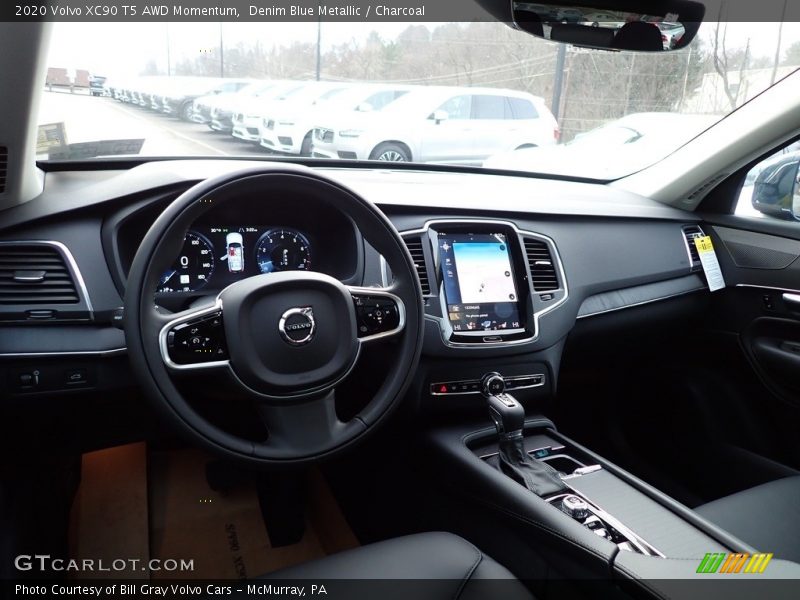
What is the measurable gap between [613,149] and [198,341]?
2213mm

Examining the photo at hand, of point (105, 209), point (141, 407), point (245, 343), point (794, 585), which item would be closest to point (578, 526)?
point (794, 585)

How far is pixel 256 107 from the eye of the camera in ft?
7.08

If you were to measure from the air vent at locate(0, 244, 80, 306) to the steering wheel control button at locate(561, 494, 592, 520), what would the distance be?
4.36 feet

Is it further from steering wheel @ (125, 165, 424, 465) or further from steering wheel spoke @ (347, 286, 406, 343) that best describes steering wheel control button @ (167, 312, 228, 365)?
steering wheel spoke @ (347, 286, 406, 343)

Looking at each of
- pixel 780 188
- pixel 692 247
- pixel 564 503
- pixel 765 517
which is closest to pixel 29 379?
pixel 564 503

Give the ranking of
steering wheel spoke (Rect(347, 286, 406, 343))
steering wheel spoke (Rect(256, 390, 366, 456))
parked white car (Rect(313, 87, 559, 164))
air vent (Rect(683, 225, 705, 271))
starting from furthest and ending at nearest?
air vent (Rect(683, 225, 705, 271))
parked white car (Rect(313, 87, 559, 164))
steering wheel spoke (Rect(347, 286, 406, 343))
steering wheel spoke (Rect(256, 390, 366, 456))

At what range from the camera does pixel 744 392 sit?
2.66 m

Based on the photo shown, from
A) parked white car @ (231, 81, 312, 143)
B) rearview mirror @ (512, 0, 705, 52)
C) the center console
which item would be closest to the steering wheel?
the center console

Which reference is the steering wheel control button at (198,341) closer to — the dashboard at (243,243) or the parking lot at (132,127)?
the dashboard at (243,243)

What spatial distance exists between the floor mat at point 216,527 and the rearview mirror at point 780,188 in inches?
82.5

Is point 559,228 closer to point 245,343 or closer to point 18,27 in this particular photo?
point 245,343

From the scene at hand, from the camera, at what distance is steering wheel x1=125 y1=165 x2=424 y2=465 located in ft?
4.27

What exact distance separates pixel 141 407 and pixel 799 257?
236cm

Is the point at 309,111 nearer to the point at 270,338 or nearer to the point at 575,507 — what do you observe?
the point at 270,338
